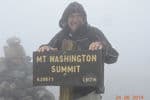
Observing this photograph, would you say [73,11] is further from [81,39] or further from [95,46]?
[95,46]

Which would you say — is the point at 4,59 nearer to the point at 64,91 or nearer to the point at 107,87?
the point at 107,87

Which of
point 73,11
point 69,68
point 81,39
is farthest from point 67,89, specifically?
point 73,11

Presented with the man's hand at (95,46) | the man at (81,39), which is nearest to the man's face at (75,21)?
the man at (81,39)

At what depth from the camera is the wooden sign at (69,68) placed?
102 inches

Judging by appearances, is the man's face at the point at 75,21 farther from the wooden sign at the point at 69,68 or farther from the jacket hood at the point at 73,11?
the wooden sign at the point at 69,68

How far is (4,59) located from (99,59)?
1699 mm

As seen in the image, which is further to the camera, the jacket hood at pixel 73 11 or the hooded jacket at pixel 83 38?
the jacket hood at pixel 73 11

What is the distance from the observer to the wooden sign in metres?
2.58

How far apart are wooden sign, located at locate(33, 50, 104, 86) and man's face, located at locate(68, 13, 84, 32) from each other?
0.23 metres

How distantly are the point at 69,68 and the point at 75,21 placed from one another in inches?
12.4

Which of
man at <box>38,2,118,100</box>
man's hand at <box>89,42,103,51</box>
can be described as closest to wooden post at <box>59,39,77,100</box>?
man at <box>38,2,118,100</box>

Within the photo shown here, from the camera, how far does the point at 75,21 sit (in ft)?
9.23

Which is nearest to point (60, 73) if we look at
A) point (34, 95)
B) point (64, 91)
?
point (64, 91)

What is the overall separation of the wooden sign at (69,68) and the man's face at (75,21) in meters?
0.23
